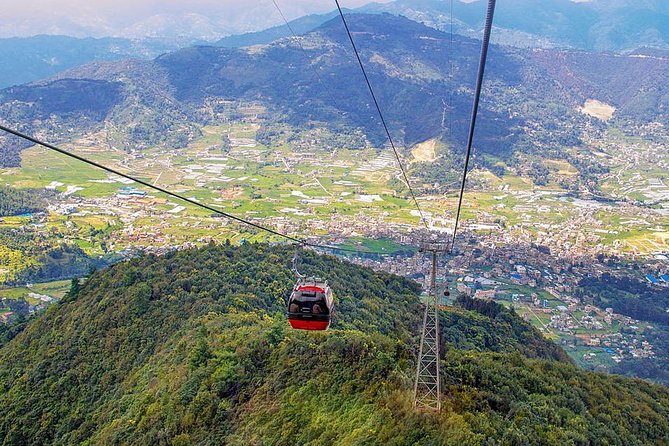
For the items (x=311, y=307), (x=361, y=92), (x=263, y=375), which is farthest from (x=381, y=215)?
(x=361, y=92)

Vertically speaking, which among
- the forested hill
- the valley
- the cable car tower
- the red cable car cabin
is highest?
the red cable car cabin

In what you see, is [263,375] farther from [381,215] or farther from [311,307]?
[381,215]

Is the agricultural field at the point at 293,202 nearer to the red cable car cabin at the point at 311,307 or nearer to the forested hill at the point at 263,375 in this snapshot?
the forested hill at the point at 263,375

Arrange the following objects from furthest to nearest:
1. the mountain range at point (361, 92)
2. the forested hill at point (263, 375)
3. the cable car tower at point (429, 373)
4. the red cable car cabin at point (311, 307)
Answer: the mountain range at point (361, 92) < the forested hill at point (263, 375) < the red cable car cabin at point (311, 307) < the cable car tower at point (429, 373)

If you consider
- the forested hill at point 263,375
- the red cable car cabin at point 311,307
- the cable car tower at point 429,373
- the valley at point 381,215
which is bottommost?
the valley at point 381,215

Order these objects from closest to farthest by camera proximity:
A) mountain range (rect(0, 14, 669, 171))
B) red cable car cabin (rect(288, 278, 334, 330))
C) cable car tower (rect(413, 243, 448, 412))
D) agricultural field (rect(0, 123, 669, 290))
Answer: cable car tower (rect(413, 243, 448, 412)) → red cable car cabin (rect(288, 278, 334, 330)) → agricultural field (rect(0, 123, 669, 290)) → mountain range (rect(0, 14, 669, 171))

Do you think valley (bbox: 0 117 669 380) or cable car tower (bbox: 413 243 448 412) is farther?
valley (bbox: 0 117 669 380)

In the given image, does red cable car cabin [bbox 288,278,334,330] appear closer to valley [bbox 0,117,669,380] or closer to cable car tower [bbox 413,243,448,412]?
cable car tower [bbox 413,243,448,412]

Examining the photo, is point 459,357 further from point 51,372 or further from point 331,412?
point 51,372

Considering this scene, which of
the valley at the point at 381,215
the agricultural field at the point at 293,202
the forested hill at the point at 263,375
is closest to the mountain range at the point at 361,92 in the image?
the agricultural field at the point at 293,202

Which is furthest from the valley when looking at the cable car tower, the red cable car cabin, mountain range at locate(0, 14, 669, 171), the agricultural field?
the red cable car cabin
